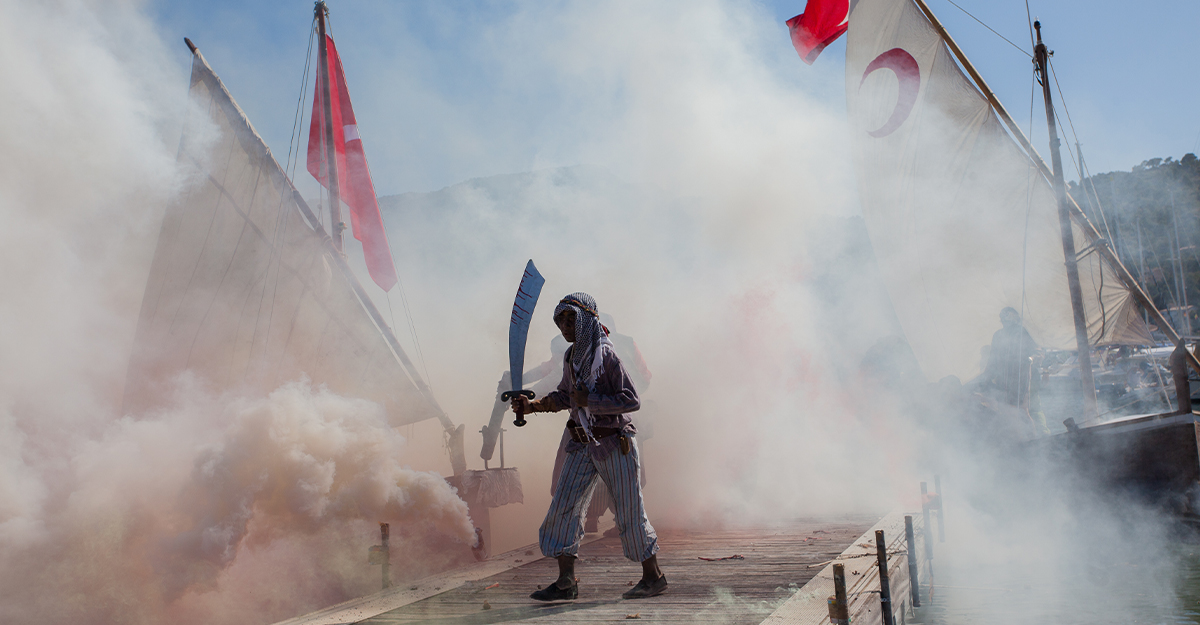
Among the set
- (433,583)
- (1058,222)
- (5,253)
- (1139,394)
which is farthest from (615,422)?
(1139,394)

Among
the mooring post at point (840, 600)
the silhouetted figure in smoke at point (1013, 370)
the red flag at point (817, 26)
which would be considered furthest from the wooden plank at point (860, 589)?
the red flag at point (817, 26)

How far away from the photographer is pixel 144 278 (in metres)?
9.84

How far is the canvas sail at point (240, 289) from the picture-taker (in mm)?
9375

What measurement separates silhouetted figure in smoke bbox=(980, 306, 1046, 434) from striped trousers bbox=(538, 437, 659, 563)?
8.00 metres

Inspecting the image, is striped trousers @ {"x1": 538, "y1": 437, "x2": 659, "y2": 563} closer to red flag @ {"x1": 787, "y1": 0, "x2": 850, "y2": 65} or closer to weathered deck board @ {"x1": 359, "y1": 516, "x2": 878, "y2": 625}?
weathered deck board @ {"x1": 359, "y1": 516, "x2": 878, "y2": 625}

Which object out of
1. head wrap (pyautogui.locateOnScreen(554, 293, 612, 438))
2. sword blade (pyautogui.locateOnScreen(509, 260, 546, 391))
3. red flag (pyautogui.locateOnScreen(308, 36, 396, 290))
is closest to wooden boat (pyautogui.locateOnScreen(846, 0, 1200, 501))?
red flag (pyautogui.locateOnScreen(308, 36, 396, 290))

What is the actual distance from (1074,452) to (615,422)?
6777mm

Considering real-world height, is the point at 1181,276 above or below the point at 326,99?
below

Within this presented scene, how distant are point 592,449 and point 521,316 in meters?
0.86

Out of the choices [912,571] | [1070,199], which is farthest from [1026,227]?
[912,571]

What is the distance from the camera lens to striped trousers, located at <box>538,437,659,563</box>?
432cm

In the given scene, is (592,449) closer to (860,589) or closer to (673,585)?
(673,585)

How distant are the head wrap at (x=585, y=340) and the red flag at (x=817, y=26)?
34.9 feet

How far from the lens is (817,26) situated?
1344 centimetres
